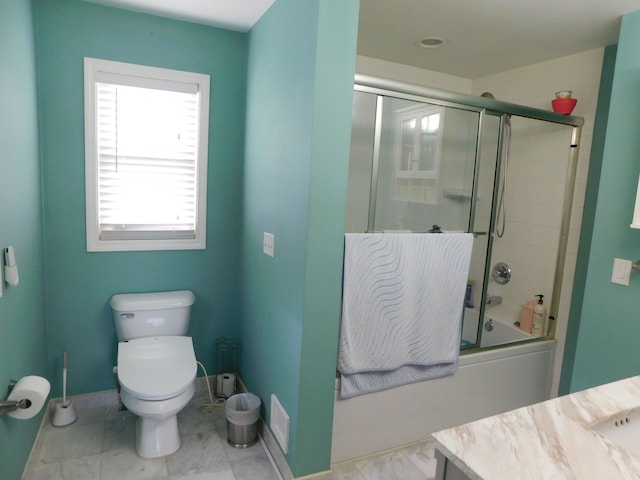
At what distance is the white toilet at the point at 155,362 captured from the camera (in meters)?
2.07

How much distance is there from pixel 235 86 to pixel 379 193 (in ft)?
3.87

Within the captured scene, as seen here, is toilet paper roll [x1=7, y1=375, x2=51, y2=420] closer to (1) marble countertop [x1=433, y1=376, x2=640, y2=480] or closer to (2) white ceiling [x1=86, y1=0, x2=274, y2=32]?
(1) marble countertop [x1=433, y1=376, x2=640, y2=480]

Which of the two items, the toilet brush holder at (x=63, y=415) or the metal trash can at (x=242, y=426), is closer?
the metal trash can at (x=242, y=426)

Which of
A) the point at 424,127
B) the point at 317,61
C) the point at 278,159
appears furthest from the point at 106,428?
the point at 424,127

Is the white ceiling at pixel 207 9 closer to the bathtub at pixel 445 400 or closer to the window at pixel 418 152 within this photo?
the window at pixel 418 152

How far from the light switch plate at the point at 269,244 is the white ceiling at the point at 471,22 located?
1.20 m

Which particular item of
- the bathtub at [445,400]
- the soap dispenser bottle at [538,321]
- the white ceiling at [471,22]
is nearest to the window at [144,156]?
the white ceiling at [471,22]

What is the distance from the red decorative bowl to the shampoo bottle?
124cm

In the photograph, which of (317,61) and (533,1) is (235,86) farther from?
(533,1)

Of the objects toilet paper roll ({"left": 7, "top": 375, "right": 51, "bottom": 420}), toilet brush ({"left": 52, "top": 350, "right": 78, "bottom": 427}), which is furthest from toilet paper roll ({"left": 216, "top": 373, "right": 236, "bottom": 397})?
toilet paper roll ({"left": 7, "top": 375, "right": 51, "bottom": 420})

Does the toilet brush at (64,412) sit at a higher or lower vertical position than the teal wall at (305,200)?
lower

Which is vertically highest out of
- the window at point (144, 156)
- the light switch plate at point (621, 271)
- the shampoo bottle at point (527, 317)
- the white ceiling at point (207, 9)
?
the white ceiling at point (207, 9)

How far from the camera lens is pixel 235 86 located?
268 centimetres

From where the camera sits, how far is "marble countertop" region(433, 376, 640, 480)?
89cm
